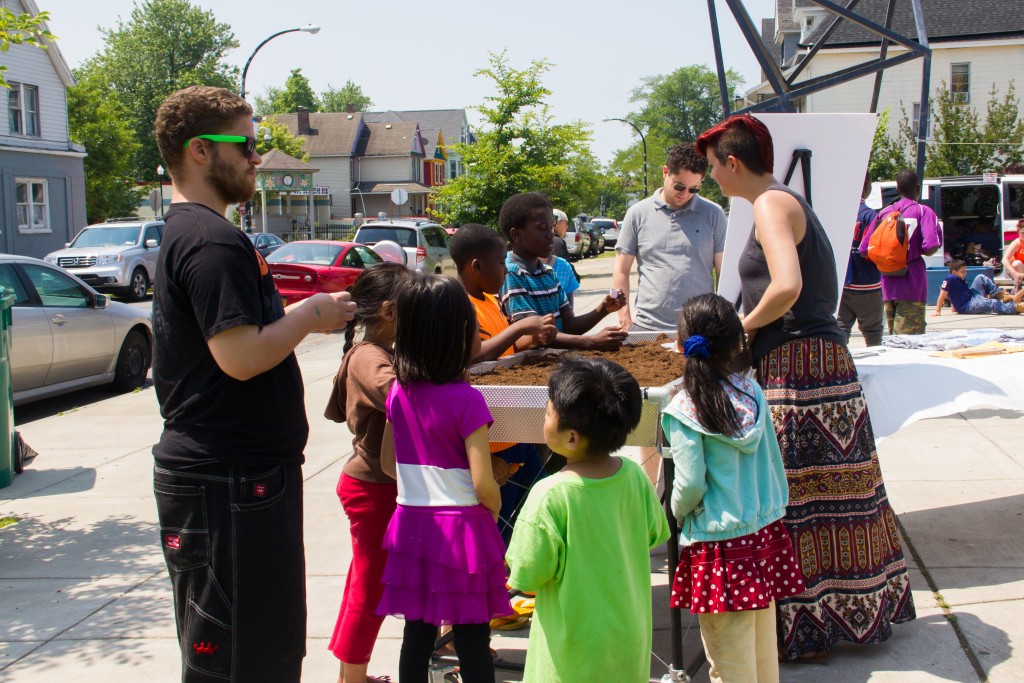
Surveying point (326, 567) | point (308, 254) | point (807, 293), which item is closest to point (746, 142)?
point (807, 293)

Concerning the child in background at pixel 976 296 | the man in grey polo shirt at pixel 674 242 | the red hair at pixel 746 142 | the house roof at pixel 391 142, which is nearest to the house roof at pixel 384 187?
the house roof at pixel 391 142

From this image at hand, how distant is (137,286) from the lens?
81.1 feet

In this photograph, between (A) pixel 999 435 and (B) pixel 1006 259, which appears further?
(B) pixel 1006 259

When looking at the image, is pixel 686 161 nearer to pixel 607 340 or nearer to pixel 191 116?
pixel 607 340

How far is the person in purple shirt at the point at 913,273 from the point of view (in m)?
8.89

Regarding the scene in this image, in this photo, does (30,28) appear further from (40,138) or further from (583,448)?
(40,138)

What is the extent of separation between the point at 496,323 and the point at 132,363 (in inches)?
340

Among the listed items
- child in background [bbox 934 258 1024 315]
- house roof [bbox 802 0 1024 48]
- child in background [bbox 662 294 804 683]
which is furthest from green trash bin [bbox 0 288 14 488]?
house roof [bbox 802 0 1024 48]

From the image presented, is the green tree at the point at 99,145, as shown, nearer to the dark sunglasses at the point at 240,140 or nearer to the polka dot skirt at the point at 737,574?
the dark sunglasses at the point at 240,140

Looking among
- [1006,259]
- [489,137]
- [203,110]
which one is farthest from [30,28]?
[489,137]

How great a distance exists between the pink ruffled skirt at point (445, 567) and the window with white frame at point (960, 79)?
133 feet

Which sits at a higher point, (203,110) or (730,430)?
(203,110)

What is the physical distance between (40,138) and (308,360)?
25.5 metres

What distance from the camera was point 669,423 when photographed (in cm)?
329
